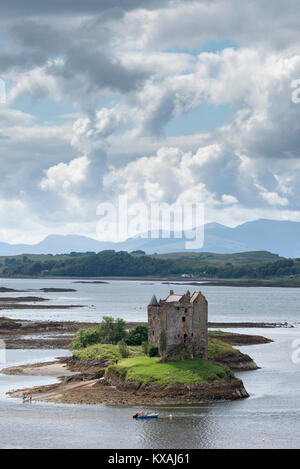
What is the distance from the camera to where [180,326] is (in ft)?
347

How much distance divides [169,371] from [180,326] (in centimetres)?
807

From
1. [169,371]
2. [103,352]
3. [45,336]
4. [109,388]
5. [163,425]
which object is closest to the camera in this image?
[163,425]

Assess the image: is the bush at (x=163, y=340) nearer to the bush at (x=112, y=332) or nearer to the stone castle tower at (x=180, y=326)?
the stone castle tower at (x=180, y=326)

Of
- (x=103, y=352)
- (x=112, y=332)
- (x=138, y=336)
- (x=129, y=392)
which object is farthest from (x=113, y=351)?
(x=129, y=392)

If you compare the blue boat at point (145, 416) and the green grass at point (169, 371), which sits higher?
the green grass at point (169, 371)

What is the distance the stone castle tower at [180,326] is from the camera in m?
104

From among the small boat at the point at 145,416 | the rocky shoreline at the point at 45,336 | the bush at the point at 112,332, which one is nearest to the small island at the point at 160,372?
the small boat at the point at 145,416

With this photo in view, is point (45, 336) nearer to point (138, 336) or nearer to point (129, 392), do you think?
point (138, 336)

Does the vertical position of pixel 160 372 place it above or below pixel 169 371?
below

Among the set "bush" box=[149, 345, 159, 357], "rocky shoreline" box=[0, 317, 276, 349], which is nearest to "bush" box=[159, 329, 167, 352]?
"bush" box=[149, 345, 159, 357]

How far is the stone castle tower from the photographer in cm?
10419
